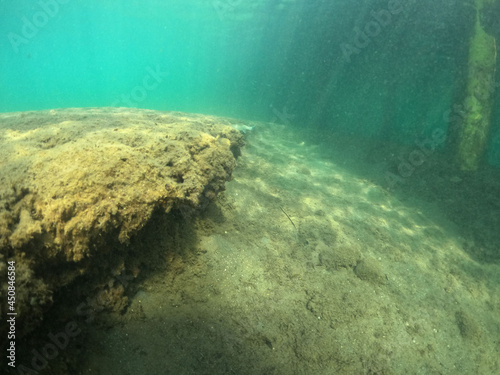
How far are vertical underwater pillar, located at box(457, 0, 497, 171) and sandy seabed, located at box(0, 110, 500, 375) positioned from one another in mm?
4189

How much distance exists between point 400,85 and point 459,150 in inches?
326

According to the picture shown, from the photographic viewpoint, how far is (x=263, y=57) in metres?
52.7

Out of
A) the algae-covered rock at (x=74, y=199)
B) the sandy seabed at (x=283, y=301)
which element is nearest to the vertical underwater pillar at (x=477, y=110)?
the sandy seabed at (x=283, y=301)

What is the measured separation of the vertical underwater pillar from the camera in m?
7.86

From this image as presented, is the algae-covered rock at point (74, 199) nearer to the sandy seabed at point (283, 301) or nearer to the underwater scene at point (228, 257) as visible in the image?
the underwater scene at point (228, 257)

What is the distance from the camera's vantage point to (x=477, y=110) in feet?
25.8

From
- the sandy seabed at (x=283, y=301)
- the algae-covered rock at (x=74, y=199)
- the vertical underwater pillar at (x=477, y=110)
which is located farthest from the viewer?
the vertical underwater pillar at (x=477, y=110)

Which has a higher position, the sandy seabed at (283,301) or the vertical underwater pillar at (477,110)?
the vertical underwater pillar at (477,110)

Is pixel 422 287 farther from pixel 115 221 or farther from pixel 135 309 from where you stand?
pixel 115 221

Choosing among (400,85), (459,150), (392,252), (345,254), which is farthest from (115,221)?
(400,85)

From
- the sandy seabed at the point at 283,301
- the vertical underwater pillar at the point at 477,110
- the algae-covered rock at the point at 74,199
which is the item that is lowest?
the sandy seabed at the point at 283,301

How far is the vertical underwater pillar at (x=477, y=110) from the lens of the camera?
786cm

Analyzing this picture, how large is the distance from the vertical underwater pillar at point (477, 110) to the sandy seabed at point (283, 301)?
4189 mm

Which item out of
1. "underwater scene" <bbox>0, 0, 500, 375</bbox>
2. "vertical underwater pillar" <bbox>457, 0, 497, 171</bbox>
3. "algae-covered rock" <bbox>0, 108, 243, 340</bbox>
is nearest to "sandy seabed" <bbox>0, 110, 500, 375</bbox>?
"underwater scene" <bbox>0, 0, 500, 375</bbox>
